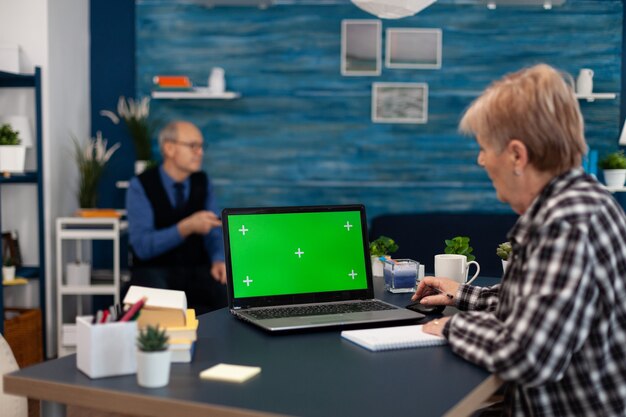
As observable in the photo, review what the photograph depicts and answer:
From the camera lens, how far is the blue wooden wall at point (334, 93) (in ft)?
17.3

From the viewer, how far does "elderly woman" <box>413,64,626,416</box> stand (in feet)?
5.08

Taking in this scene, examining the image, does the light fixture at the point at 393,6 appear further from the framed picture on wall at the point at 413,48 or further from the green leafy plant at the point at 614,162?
the green leafy plant at the point at 614,162

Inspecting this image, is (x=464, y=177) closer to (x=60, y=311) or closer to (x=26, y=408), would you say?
(x=60, y=311)

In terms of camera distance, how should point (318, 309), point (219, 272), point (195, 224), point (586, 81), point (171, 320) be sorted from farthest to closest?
point (586, 81) → point (219, 272) → point (195, 224) → point (318, 309) → point (171, 320)

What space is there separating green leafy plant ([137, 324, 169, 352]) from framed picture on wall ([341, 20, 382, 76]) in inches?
155

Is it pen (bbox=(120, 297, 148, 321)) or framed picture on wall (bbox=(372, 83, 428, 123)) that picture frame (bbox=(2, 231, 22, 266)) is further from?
pen (bbox=(120, 297, 148, 321))

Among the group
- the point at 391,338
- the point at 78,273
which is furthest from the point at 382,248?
the point at 78,273

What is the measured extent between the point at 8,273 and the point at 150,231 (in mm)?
895

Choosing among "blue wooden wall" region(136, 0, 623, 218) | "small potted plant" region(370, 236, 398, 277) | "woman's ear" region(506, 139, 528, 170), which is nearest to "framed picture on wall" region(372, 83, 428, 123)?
"blue wooden wall" region(136, 0, 623, 218)

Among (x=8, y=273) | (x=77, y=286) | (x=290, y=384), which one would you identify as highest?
(x=290, y=384)

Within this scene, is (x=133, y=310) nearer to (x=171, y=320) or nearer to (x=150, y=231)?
(x=171, y=320)

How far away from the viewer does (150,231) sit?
4.45 metres

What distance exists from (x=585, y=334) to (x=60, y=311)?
13.0 feet

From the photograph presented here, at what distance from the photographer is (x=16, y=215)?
5078 millimetres
